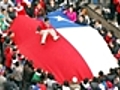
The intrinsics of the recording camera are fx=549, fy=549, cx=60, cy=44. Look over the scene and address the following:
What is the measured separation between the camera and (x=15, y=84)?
15.7 m

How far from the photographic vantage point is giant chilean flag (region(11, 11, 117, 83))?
723 inches

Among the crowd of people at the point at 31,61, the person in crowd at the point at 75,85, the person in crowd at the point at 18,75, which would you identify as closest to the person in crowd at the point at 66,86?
the crowd of people at the point at 31,61

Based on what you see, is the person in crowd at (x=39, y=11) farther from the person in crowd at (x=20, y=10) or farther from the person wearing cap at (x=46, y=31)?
the person wearing cap at (x=46, y=31)

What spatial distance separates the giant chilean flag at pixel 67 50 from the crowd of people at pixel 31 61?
0.36 meters

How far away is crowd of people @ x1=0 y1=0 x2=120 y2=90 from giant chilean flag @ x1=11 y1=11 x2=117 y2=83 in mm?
359

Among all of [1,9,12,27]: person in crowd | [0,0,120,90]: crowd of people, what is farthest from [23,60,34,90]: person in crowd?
[1,9,12,27]: person in crowd

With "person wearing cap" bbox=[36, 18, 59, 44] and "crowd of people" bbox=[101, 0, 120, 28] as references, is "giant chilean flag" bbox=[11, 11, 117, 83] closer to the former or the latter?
"person wearing cap" bbox=[36, 18, 59, 44]

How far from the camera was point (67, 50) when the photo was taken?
19234 mm

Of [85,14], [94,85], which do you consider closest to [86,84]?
[94,85]

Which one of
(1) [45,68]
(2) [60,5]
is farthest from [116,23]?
(1) [45,68]

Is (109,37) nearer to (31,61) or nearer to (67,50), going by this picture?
(67,50)

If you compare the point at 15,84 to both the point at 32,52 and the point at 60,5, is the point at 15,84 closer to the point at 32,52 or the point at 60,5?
the point at 32,52

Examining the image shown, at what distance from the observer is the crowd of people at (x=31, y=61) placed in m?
16.3

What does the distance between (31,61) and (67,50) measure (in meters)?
1.63
